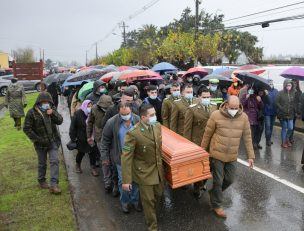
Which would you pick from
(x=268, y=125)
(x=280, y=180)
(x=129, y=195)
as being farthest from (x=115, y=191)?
(x=268, y=125)

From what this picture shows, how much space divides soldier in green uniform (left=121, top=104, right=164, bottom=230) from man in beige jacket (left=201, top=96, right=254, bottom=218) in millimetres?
950

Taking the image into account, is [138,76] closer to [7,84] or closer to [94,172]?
[94,172]

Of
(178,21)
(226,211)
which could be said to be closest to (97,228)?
(226,211)

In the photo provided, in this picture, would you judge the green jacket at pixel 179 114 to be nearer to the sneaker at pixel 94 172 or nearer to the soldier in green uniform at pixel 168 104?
the soldier in green uniform at pixel 168 104

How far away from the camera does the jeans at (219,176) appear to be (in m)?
5.44

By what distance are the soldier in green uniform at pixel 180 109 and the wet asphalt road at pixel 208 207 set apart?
4.16 feet

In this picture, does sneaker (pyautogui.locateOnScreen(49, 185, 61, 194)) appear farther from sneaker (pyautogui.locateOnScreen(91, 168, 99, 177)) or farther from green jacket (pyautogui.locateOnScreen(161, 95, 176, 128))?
green jacket (pyautogui.locateOnScreen(161, 95, 176, 128))

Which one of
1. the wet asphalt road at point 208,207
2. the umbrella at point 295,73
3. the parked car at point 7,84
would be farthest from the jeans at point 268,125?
the parked car at point 7,84

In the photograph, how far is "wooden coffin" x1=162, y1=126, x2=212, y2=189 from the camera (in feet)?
16.7

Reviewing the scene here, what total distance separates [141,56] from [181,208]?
3867cm

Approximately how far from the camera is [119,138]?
5.63 m

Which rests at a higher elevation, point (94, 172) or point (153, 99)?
point (153, 99)

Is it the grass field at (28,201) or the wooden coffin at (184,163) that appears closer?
the wooden coffin at (184,163)

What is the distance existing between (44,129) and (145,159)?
2.36 m
